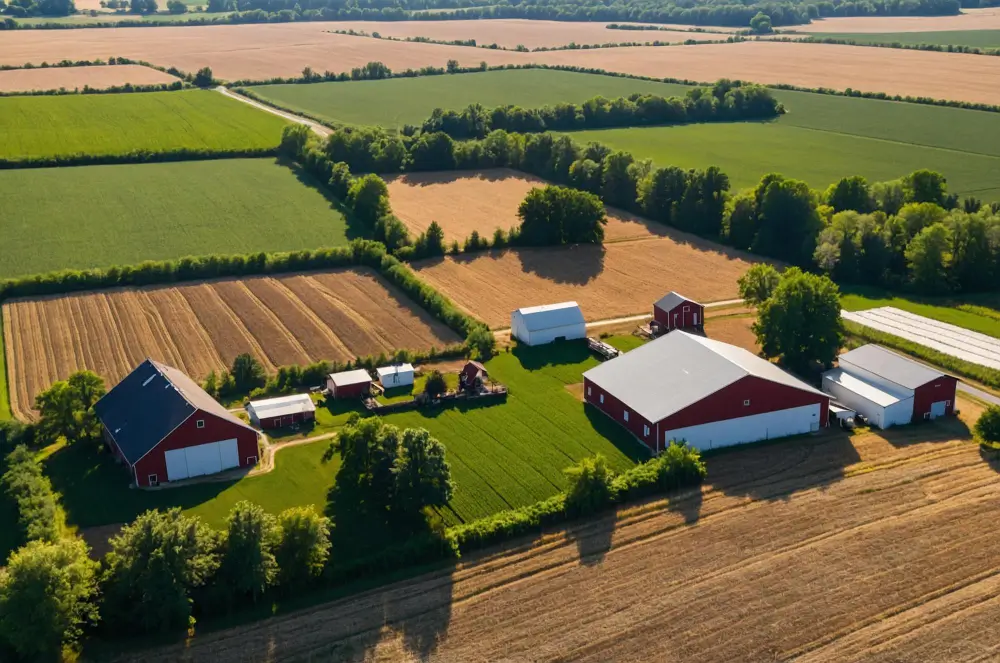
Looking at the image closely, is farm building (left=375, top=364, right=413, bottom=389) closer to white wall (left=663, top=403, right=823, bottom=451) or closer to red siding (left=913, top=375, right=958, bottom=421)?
white wall (left=663, top=403, right=823, bottom=451)

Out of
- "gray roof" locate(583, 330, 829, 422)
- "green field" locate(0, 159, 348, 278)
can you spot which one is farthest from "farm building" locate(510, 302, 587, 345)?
"green field" locate(0, 159, 348, 278)

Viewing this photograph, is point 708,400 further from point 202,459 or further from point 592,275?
point 592,275

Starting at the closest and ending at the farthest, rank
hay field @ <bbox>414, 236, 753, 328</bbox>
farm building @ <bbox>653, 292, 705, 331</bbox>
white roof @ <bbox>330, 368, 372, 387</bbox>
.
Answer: white roof @ <bbox>330, 368, 372, 387</bbox>
farm building @ <bbox>653, 292, 705, 331</bbox>
hay field @ <bbox>414, 236, 753, 328</bbox>

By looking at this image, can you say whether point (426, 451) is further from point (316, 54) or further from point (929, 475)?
point (316, 54)

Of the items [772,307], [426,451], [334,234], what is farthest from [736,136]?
[426,451]

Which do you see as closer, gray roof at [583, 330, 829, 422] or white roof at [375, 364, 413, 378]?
gray roof at [583, 330, 829, 422]

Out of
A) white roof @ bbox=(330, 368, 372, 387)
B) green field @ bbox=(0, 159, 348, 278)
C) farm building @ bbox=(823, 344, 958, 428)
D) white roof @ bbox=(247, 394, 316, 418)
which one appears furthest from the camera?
green field @ bbox=(0, 159, 348, 278)

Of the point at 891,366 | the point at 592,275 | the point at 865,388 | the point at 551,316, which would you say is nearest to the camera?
the point at 865,388

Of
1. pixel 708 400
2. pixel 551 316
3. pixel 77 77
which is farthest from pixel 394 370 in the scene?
pixel 77 77
